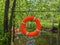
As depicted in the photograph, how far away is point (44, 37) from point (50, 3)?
3.33m

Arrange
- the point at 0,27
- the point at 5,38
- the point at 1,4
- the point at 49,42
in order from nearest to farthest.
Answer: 1. the point at 5,38
2. the point at 49,42
3. the point at 0,27
4. the point at 1,4

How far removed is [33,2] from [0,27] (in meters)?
2.21

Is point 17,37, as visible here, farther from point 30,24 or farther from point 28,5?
point 28,5

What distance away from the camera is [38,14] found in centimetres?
1155

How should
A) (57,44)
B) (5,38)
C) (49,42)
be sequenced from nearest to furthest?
(5,38) → (57,44) → (49,42)

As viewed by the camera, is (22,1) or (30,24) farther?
(22,1)

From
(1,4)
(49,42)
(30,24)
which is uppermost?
(1,4)

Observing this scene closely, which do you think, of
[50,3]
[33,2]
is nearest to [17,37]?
[33,2]

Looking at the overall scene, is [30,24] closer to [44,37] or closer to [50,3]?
[44,37]

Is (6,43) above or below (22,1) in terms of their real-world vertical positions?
below

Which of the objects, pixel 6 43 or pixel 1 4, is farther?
pixel 1 4

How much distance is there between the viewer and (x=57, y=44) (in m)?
9.67

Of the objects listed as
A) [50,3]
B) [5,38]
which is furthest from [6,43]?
[50,3]

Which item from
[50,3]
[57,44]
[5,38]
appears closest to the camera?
[5,38]
